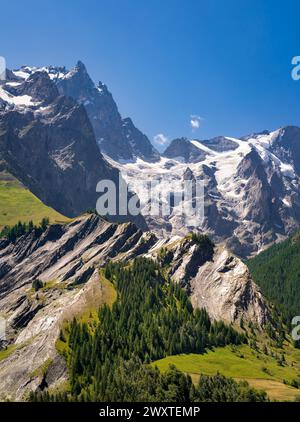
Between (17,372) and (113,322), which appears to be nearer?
(17,372)

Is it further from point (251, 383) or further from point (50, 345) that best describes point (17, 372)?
point (251, 383)

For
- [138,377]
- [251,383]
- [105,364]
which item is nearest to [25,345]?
[105,364]

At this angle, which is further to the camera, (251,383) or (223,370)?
(223,370)

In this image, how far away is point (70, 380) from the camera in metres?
155

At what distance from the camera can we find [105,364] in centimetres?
15850

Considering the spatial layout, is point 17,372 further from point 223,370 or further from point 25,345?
point 223,370

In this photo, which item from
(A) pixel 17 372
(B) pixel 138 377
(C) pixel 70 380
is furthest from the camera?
(A) pixel 17 372

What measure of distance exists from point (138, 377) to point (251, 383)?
3245cm

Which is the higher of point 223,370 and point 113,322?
point 113,322

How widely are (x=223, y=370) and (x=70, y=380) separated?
4589 centimetres
